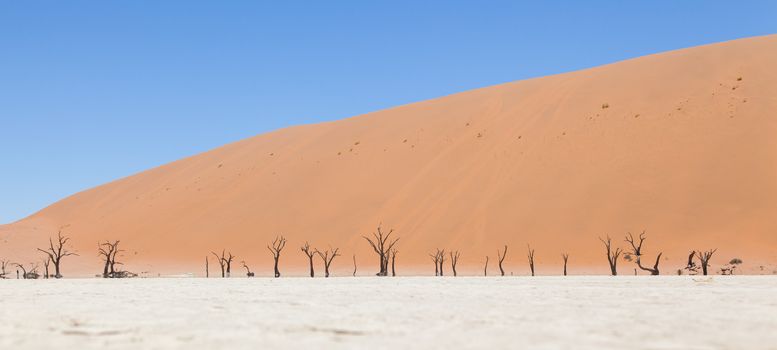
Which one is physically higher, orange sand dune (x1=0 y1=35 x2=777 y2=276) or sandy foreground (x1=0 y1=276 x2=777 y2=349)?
orange sand dune (x1=0 y1=35 x2=777 y2=276)

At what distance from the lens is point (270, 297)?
45.3 feet

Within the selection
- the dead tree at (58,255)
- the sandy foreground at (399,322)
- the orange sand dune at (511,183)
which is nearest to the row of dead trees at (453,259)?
the dead tree at (58,255)

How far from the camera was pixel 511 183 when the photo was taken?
4988 cm

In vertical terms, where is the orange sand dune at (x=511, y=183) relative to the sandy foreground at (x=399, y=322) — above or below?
above

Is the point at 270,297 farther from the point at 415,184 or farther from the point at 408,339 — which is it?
the point at 415,184

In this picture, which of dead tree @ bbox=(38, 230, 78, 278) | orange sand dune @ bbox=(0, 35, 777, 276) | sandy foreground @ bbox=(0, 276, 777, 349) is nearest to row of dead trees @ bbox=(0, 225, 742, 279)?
dead tree @ bbox=(38, 230, 78, 278)

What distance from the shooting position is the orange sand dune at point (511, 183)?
4300cm

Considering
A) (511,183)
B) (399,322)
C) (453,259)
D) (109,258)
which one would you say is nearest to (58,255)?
(109,258)

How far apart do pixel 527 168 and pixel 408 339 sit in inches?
1746

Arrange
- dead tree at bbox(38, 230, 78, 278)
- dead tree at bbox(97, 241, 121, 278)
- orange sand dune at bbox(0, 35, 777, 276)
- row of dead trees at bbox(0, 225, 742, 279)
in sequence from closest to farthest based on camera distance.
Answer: row of dead trees at bbox(0, 225, 742, 279) < dead tree at bbox(38, 230, 78, 278) < dead tree at bbox(97, 241, 121, 278) < orange sand dune at bbox(0, 35, 777, 276)

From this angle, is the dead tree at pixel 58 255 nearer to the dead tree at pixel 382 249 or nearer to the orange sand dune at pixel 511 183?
the orange sand dune at pixel 511 183

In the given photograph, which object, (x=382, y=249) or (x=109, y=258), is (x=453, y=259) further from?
(x=109, y=258)

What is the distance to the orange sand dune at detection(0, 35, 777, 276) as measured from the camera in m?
43.0

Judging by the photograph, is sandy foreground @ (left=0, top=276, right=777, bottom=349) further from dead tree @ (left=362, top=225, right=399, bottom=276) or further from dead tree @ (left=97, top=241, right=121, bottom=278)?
dead tree @ (left=97, top=241, right=121, bottom=278)
